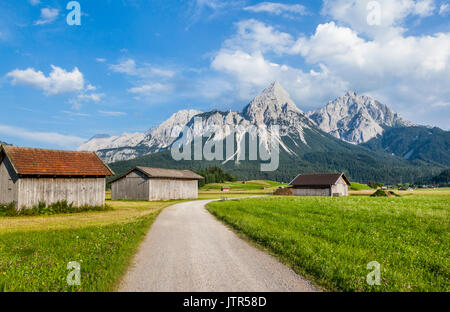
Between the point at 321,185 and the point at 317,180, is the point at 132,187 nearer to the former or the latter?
the point at 321,185

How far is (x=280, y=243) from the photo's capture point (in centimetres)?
1176

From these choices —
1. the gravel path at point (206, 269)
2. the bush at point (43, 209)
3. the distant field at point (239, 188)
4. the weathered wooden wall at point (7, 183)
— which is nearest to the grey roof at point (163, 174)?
the bush at point (43, 209)

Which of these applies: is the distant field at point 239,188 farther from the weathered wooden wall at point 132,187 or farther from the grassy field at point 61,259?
the grassy field at point 61,259

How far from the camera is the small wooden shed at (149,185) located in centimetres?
5572

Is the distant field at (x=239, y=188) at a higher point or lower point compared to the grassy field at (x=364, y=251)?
lower

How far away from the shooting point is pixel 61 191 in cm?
3203

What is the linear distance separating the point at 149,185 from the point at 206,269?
48851mm

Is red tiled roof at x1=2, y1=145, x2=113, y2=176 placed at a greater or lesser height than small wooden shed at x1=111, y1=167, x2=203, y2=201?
greater

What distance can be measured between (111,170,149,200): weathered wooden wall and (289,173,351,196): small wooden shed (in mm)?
48276

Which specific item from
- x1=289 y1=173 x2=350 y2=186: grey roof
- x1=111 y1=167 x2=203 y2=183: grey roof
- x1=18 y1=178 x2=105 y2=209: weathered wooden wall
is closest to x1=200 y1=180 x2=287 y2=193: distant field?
x1=289 y1=173 x2=350 y2=186: grey roof

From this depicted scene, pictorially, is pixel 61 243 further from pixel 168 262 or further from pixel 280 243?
pixel 280 243

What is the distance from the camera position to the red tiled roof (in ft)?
98.2

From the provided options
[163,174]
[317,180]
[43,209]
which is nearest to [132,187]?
[163,174]

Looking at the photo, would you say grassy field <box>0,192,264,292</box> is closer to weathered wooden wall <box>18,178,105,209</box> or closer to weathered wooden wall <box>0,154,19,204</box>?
weathered wooden wall <box>18,178,105,209</box>
